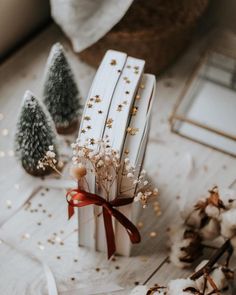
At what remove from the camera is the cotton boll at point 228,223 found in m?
1.10

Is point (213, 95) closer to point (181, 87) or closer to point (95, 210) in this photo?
point (181, 87)

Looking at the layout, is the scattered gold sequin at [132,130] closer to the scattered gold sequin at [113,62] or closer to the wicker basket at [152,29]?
the scattered gold sequin at [113,62]

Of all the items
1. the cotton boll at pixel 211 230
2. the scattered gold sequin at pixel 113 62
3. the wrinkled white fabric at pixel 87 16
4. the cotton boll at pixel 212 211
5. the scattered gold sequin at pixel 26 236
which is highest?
the wrinkled white fabric at pixel 87 16

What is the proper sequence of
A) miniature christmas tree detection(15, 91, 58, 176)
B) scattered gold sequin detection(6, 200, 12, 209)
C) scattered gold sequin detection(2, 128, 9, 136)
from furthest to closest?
scattered gold sequin detection(2, 128, 9, 136)
scattered gold sequin detection(6, 200, 12, 209)
miniature christmas tree detection(15, 91, 58, 176)

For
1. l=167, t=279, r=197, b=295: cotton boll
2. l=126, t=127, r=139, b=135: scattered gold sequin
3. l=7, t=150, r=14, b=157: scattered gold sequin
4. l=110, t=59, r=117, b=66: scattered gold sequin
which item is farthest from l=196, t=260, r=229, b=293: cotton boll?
l=7, t=150, r=14, b=157: scattered gold sequin

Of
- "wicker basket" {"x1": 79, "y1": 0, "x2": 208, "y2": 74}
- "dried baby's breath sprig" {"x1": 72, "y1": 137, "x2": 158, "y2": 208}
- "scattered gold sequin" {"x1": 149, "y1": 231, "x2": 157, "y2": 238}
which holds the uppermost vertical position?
"wicker basket" {"x1": 79, "y1": 0, "x2": 208, "y2": 74}

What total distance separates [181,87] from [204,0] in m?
0.24

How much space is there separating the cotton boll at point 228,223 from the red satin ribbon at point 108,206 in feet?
0.57

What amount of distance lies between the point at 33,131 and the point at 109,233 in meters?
0.28

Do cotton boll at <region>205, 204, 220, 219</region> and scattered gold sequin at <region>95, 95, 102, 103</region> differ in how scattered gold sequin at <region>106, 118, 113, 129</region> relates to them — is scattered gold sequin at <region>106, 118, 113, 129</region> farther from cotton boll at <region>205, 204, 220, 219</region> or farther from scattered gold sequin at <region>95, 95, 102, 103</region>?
cotton boll at <region>205, 204, 220, 219</region>

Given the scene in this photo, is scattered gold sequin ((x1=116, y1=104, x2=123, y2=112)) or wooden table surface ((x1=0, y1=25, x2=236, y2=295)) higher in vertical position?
scattered gold sequin ((x1=116, y1=104, x2=123, y2=112))

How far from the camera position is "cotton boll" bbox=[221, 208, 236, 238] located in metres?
1.10

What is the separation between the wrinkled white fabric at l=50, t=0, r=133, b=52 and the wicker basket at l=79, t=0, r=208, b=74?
42 millimetres

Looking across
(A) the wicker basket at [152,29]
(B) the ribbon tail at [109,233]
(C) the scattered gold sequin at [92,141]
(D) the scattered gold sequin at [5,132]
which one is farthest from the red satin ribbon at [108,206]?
(A) the wicker basket at [152,29]
